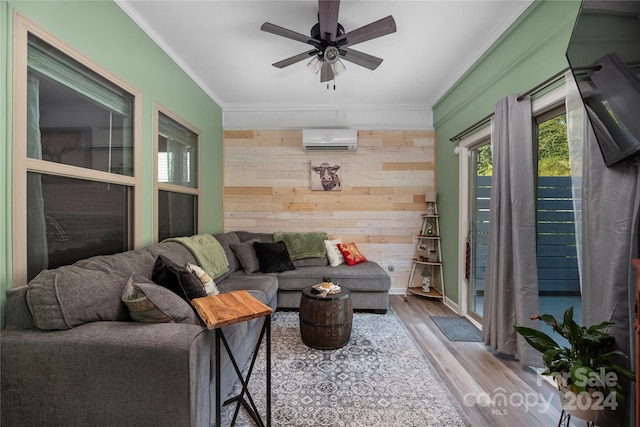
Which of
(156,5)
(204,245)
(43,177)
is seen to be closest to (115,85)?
(156,5)

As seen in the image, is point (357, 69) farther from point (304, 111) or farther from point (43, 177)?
point (43, 177)

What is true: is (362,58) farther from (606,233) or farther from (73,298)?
(73,298)

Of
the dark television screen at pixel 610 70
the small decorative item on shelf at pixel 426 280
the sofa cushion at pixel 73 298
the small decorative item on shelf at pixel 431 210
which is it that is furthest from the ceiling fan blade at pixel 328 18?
the small decorative item on shelf at pixel 426 280

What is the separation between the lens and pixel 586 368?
1.23 metres

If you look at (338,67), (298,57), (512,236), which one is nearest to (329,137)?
(338,67)

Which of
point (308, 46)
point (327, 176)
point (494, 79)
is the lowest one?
point (327, 176)

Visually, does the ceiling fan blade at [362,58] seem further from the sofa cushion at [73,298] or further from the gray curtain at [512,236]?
the sofa cushion at [73,298]

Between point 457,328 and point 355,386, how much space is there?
1.57 m

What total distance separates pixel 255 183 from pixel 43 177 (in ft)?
8.75

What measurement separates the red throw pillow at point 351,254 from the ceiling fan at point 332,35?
2284 millimetres

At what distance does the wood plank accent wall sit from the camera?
4062mm

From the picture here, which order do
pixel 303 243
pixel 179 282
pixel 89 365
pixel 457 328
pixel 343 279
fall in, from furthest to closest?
pixel 303 243, pixel 343 279, pixel 457 328, pixel 179 282, pixel 89 365

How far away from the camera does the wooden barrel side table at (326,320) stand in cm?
225

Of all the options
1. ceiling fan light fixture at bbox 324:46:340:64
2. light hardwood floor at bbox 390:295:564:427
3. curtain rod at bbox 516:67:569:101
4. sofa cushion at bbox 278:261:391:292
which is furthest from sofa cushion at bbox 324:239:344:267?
curtain rod at bbox 516:67:569:101
